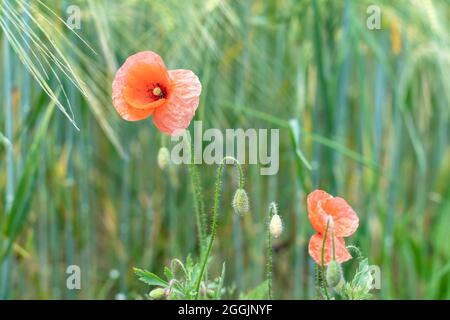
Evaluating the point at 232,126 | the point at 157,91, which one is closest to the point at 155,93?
the point at 157,91

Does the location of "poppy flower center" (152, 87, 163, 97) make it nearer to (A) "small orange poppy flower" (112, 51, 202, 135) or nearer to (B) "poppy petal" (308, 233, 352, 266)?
(A) "small orange poppy flower" (112, 51, 202, 135)

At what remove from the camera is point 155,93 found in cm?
68

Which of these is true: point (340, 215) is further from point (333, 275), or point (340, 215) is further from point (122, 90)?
point (122, 90)

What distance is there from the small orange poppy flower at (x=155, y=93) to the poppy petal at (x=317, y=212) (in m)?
0.12

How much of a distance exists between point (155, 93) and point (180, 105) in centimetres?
3

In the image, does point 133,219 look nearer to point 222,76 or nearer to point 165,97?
point 222,76

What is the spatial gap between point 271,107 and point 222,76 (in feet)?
0.37

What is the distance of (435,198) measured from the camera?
155cm

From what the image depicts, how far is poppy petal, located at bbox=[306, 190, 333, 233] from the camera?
0.68m

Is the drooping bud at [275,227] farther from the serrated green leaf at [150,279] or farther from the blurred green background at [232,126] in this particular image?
the blurred green background at [232,126]

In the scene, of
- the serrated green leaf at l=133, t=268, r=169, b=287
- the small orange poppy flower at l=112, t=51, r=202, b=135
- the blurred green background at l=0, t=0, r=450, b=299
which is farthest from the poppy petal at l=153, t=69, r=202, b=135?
the blurred green background at l=0, t=0, r=450, b=299

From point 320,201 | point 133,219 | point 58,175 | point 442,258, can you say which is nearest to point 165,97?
point 320,201

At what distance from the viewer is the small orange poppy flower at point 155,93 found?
0.66 meters
